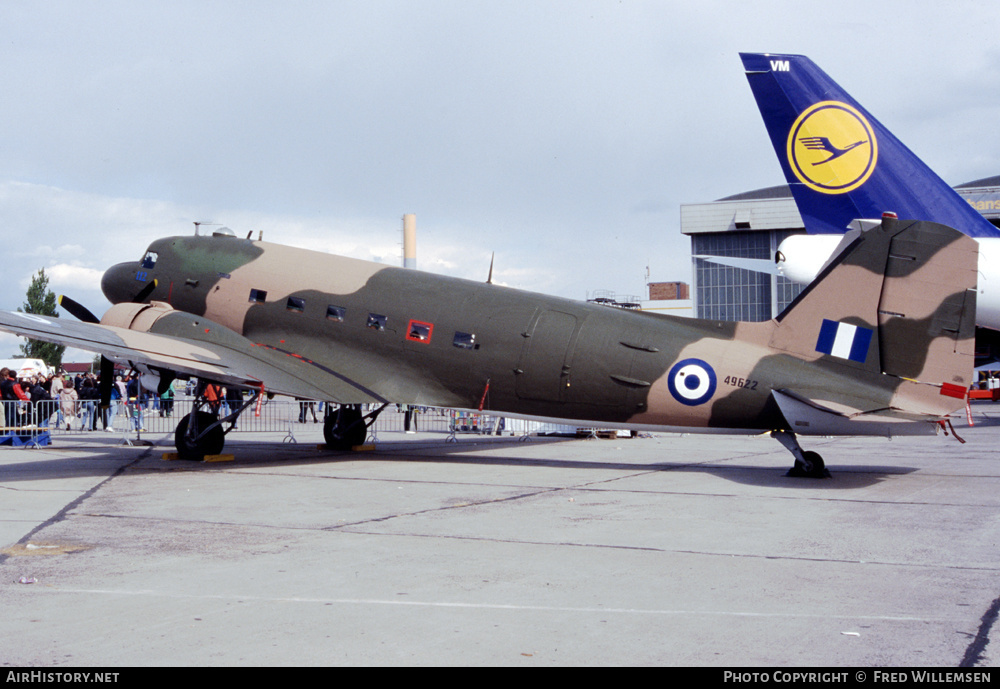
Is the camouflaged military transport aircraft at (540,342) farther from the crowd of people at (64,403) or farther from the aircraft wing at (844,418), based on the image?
the crowd of people at (64,403)

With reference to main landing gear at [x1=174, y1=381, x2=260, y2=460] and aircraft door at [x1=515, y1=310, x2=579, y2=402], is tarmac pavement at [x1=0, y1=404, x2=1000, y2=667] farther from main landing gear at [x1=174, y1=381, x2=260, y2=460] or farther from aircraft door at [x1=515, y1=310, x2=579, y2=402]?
main landing gear at [x1=174, y1=381, x2=260, y2=460]

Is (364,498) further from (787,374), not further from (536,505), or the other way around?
(787,374)

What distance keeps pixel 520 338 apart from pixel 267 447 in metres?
9.52

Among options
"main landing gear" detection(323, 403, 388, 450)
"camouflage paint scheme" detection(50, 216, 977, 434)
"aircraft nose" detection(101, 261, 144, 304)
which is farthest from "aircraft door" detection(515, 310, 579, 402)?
"aircraft nose" detection(101, 261, 144, 304)

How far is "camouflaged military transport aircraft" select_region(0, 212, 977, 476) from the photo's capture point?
14.3 meters

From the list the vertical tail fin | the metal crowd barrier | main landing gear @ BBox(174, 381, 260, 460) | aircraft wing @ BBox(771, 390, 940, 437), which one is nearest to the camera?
aircraft wing @ BBox(771, 390, 940, 437)

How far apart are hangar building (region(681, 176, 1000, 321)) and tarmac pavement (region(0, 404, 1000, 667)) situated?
7441cm

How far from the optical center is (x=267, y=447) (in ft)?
77.1

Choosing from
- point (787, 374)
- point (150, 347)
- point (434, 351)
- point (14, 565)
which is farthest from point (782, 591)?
point (150, 347)

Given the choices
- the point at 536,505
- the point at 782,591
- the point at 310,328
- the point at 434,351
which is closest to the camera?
the point at 782,591

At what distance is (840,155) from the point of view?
856 inches

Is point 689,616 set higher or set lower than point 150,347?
lower
